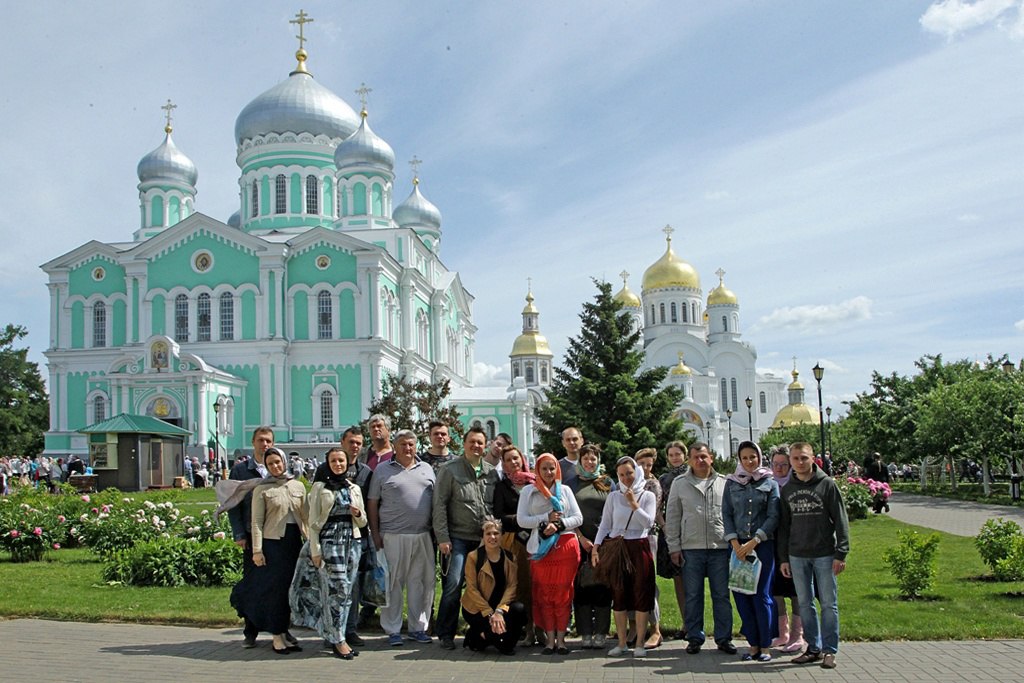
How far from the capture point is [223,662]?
26.3ft

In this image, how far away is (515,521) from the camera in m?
8.64

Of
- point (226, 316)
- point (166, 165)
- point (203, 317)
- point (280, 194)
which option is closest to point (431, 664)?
point (226, 316)

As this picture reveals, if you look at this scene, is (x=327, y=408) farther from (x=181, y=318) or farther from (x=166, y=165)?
(x=166, y=165)

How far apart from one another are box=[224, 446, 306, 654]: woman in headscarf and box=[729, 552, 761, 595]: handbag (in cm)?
354

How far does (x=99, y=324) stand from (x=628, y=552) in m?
43.1

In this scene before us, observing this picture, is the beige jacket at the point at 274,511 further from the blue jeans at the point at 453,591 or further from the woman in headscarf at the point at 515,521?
the woman in headscarf at the point at 515,521

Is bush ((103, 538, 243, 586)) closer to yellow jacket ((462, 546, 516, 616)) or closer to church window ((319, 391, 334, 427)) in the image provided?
yellow jacket ((462, 546, 516, 616))

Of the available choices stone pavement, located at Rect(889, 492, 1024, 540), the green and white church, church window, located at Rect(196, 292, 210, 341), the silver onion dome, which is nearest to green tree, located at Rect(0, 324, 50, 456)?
the green and white church

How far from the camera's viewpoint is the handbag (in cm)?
799

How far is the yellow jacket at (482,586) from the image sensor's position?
833cm

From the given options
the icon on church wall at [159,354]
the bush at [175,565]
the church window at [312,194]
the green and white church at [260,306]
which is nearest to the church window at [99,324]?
the green and white church at [260,306]

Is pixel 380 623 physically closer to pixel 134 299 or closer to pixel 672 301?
pixel 134 299

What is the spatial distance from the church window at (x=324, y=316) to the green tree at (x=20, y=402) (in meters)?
21.7

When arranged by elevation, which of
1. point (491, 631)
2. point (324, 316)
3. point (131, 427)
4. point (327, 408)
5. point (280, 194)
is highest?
point (280, 194)
